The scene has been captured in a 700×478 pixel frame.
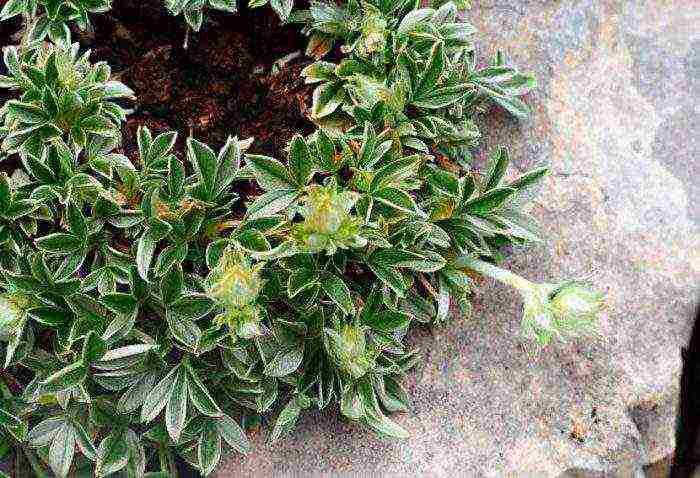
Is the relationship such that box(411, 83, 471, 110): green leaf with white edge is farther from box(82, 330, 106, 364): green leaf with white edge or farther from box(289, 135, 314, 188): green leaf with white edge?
box(82, 330, 106, 364): green leaf with white edge

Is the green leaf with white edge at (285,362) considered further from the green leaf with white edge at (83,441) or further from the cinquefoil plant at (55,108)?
the cinquefoil plant at (55,108)

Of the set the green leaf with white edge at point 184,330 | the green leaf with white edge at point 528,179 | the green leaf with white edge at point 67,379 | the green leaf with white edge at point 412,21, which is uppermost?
the green leaf with white edge at point 412,21

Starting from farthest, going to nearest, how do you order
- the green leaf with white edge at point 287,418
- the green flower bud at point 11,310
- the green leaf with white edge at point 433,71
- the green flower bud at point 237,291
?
the green leaf with white edge at point 433,71
the green leaf with white edge at point 287,418
the green flower bud at point 11,310
the green flower bud at point 237,291

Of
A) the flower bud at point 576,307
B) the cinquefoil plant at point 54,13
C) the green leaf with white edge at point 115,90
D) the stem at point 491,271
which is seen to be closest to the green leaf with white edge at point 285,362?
the stem at point 491,271

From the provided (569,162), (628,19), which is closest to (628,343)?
(569,162)

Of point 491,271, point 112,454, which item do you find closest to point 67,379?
point 112,454

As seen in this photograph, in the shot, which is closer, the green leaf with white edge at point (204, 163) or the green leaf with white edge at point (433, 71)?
the green leaf with white edge at point (204, 163)

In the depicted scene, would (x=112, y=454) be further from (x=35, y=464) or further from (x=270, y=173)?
(x=270, y=173)
